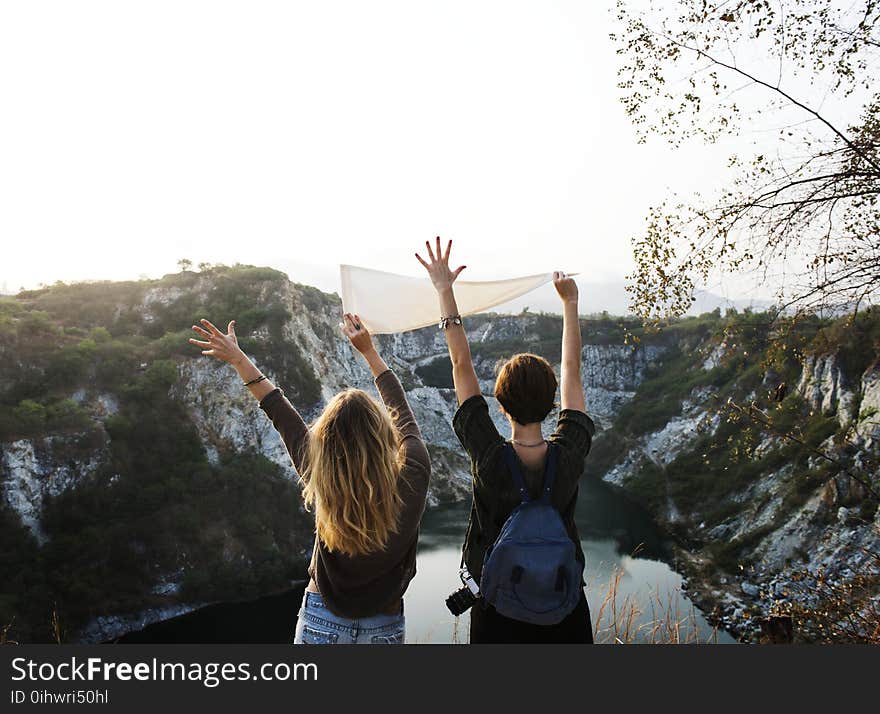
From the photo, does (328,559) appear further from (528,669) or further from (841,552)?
(841,552)

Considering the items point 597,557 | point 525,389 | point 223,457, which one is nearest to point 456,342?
point 525,389

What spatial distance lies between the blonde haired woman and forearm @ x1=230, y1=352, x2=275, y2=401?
0.09m

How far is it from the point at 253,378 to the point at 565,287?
119cm

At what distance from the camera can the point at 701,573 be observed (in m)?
26.5

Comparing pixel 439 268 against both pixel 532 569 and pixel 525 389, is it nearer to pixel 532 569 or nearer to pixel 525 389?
pixel 525 389

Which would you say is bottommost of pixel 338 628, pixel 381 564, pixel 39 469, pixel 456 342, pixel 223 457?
pixel 223 457

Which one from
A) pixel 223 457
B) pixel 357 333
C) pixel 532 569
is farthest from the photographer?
A: pixel 223 457

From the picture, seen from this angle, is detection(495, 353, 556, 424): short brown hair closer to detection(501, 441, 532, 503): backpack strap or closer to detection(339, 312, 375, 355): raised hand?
detection(501, 441, 532, 503): backpack strap

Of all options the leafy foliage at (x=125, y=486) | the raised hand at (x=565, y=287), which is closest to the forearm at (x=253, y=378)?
the raised hand at (x=565, y=287)

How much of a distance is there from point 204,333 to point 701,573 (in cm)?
2845

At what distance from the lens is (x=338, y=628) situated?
1.88m

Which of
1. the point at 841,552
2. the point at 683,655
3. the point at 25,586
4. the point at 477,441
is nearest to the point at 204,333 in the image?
the point at 477,441

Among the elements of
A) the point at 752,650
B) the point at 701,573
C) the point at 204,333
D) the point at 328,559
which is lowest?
the point at 701,573

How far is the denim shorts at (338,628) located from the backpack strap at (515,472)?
57 centimetres
